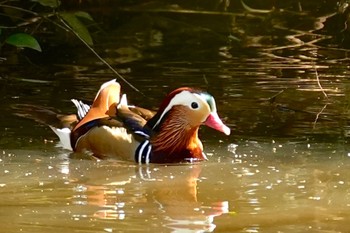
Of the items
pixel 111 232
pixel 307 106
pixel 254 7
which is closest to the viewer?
pixel 111 232

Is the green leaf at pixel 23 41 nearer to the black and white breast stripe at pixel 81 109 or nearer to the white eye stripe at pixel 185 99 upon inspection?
the black and white breast stripe at pixel 81 109

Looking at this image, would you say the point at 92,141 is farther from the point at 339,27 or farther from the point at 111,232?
the point at 339,27

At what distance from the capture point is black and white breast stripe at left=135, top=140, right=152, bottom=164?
7.29m

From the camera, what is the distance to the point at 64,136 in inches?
303

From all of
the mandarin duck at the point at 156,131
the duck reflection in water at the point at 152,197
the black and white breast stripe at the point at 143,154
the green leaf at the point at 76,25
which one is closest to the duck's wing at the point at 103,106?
the mandarin duck at the point at 156,131

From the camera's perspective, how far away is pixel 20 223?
560 cm

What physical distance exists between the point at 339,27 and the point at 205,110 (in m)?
5.41

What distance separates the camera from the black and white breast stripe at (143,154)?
729cm

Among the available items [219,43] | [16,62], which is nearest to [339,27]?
[219,43]

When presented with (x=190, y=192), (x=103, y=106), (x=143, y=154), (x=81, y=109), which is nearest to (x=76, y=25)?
(x=81, y=109)

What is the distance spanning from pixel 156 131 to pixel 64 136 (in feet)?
2.04

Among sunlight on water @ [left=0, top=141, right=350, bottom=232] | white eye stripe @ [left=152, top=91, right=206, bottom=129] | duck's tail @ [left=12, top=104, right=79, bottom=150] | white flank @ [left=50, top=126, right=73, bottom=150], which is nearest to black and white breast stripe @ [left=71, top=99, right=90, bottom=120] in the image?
duck's tail @ [left=12, top=104, right=79, bottom=150]

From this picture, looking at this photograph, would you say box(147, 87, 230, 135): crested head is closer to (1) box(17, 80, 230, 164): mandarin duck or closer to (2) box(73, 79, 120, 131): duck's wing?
(1) box(17, 80, 230, 164): mandarin duck

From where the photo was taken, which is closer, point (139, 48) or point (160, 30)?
point (139, 48)
